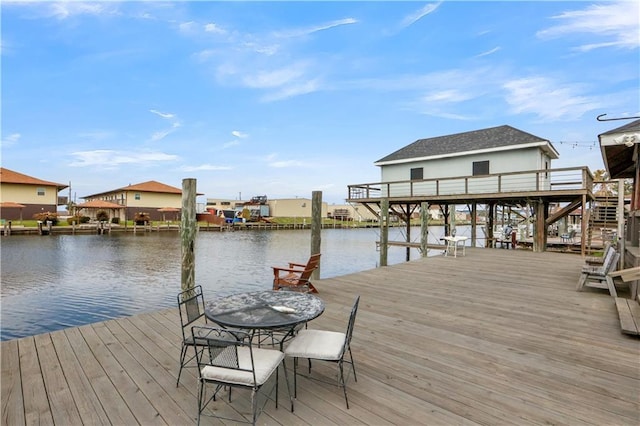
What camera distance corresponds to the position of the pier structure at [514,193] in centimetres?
1316

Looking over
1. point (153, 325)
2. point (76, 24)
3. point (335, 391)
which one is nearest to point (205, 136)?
point (76, 24)

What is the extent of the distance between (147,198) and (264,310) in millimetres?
48745

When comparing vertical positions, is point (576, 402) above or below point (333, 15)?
below

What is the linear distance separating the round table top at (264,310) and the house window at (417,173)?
18.1m

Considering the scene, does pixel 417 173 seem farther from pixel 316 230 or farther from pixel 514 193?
pixel 316 230

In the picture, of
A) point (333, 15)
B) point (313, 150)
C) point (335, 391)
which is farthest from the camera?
point (313, 150)

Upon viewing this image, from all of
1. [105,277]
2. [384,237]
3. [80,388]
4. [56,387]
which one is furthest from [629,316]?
[105,277]

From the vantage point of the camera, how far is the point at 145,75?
19.2m

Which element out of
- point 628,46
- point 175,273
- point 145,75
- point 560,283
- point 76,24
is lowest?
point 175,273

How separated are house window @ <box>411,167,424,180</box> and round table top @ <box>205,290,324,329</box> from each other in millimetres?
18108

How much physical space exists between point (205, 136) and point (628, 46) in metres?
28.6

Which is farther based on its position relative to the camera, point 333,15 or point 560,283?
point 333,15

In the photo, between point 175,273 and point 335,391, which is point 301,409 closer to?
point 335,391

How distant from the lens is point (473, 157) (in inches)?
717
